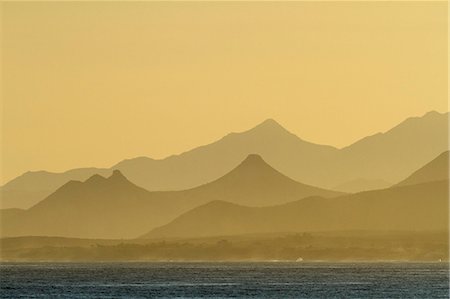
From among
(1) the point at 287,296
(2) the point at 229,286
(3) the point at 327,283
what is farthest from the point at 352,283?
(1) the point at 287,296

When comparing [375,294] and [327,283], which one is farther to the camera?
[327,283]

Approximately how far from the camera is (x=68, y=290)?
149 meters

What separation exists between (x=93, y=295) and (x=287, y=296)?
16.8 m

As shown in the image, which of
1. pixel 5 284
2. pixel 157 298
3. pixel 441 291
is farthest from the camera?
pixel 5 284

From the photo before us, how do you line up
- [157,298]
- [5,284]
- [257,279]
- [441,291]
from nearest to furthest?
[157,298] < [441,291] < [5,284] < [257,279]

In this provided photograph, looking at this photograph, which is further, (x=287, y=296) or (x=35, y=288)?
(x=35, y=288)

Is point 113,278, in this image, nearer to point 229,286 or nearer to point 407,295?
point 229,286

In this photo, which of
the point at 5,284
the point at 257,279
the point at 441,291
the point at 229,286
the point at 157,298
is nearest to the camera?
the point at 157,298

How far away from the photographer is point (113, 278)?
602 ft

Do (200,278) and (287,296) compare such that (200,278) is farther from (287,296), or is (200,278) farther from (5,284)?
(287,296)

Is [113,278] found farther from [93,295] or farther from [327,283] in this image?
[93,295]

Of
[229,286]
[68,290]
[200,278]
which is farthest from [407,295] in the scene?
[200,278]

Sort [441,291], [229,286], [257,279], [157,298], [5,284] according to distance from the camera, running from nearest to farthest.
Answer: [157,298]
[441,291]
[229,286]
[5,284]
[257,279]

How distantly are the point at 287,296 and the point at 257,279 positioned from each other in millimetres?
40705
